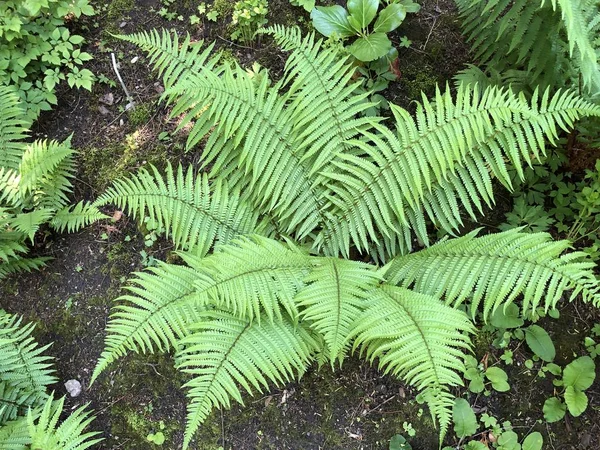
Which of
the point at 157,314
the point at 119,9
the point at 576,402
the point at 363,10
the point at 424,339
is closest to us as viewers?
the point at 424,339

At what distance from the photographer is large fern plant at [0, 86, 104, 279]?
11.0 ft

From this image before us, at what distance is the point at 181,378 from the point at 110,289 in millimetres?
844

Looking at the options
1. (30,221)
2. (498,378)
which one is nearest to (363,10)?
(498,378)

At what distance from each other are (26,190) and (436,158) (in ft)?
9.42

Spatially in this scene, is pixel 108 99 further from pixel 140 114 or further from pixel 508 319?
pixel 508 319

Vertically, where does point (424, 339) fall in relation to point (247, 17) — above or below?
below

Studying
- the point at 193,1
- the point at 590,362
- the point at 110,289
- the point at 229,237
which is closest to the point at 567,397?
the point at 590,362

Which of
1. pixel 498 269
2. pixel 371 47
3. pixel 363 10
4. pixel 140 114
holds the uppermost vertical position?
pixel 363 10

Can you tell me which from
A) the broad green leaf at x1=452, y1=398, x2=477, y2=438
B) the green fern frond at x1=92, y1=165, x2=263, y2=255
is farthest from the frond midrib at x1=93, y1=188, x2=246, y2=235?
the broad green leaf at x1=452, y1=398, x2=477, y2=438

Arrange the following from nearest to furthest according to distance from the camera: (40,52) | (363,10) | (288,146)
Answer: (288,146)
(363,10)
(40,52)

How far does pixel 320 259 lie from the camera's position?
281 cm

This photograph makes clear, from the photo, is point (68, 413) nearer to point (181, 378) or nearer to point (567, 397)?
point (181, 378)

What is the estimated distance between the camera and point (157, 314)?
8.66ft

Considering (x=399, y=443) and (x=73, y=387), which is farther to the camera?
(x=73, y=387)
